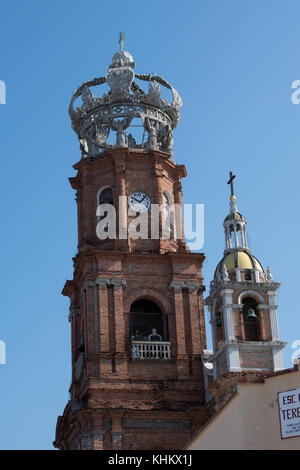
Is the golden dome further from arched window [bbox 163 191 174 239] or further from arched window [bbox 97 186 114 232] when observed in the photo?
arched window [bbox 97 186 114 232]

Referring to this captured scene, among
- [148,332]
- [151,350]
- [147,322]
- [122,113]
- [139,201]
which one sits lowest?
[151,350]

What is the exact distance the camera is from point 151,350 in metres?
44.0

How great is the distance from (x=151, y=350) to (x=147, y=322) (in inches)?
68.4

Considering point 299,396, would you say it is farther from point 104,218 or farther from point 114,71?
point 114,71

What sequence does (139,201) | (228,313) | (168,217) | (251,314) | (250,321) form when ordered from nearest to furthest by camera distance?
1. (228,313)
2. (251,314)
3. (250,321)
4. (139,201)
5. (168,217)

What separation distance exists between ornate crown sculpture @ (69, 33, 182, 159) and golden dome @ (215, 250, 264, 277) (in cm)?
766

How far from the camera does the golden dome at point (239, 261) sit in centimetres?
4334

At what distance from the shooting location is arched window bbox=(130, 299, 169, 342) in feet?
147

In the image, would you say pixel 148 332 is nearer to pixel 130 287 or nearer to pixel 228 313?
pixel 130 287

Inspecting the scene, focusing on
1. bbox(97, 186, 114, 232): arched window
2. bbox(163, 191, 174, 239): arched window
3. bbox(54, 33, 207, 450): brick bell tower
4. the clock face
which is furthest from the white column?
bbox(97, 186, 114, 232): arched window

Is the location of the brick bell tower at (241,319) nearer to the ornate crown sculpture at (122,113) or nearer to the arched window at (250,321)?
the arched window at (250,321)

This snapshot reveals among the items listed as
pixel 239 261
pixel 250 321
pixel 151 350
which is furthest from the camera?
pixel 151 350

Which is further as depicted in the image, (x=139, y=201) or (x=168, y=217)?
(x=168, y=217)

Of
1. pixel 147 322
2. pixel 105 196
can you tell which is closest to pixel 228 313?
pixel 147 322
